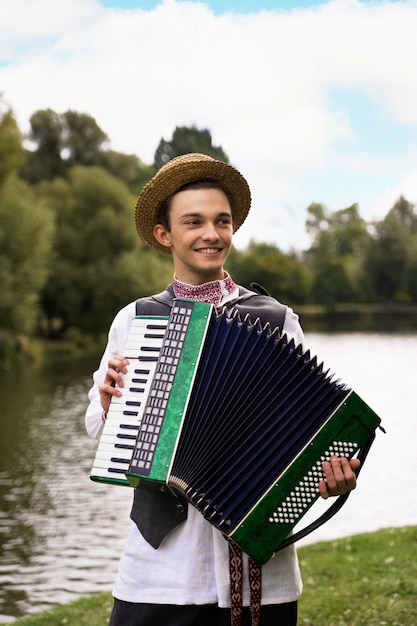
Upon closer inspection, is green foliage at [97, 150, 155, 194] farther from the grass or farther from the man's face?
the man's face

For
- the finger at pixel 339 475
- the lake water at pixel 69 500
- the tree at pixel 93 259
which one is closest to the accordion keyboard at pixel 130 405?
the finger at pixel 339 475

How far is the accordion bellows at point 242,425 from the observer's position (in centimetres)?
248

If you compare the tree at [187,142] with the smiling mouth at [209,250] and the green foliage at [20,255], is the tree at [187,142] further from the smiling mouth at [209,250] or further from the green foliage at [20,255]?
the smiling mouth at [209,250]

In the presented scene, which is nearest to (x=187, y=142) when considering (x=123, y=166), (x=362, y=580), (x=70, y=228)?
(x=123, y=166)

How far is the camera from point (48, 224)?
30.4 meters

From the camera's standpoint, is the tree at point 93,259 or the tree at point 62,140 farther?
the tree at point 62,140

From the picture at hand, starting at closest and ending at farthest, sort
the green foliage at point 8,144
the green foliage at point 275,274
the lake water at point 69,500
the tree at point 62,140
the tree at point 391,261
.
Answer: the lake water at point 69,500 → the green foliage at point 8,144 → the tree at point 62,140 → the tree at point 391,261 → the green foliage at point 275,274

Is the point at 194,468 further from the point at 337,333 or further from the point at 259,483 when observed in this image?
the point at 337,333

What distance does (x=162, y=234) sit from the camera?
3.00 metres

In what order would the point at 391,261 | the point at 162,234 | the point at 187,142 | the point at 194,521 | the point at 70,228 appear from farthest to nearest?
the point at 391,261 < the point at 187,142 < the point at 70,228 < the point at 162,234 < the point at 194,521

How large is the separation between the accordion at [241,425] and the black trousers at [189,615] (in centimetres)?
22

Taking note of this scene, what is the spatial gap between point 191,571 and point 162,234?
1168mm

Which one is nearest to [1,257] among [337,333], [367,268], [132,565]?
[337,333]

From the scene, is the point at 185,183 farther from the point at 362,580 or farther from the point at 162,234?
the point at 362,580
